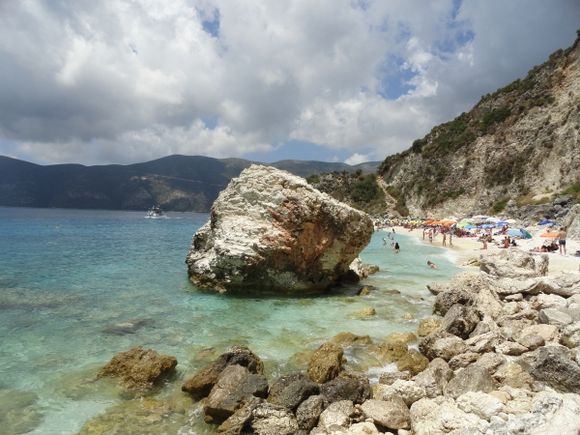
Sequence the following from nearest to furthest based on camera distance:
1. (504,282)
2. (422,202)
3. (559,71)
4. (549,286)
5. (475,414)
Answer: (475,414) → (549,286) → (504,282) → (559,71) → (422,202)

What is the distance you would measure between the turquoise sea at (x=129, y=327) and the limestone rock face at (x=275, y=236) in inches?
41.0

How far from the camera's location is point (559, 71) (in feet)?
254

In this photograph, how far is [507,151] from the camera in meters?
79.8

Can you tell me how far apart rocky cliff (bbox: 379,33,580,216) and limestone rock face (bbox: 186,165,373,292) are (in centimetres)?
5576

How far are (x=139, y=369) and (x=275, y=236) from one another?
31.6 feet

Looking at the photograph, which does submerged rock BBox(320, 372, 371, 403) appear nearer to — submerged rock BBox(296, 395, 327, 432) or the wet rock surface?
the wet rock surface

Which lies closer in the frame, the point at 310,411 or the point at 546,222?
the point at 310,411

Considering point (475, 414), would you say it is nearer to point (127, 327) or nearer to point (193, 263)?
point (127, 327)

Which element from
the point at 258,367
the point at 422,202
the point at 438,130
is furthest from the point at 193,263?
the point at 438,130

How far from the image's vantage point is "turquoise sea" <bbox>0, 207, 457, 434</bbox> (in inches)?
343

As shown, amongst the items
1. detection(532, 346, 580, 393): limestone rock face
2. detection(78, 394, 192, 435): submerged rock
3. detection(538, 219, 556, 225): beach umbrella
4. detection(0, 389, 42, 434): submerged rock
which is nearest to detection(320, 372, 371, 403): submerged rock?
detection(78, 394, 192, 435): submerged rock

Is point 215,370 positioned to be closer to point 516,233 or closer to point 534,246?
point 534,246

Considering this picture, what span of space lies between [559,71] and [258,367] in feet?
300

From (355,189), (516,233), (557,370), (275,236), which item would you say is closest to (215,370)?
(557,370)
